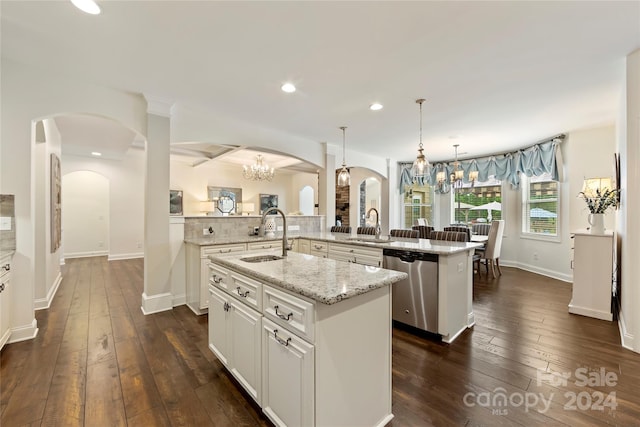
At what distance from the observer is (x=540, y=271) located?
214 inches

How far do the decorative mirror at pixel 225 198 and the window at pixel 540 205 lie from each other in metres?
7.64

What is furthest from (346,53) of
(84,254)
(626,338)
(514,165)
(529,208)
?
(84,254)

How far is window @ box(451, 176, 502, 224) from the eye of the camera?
6.49 m

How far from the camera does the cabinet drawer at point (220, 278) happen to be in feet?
6.41

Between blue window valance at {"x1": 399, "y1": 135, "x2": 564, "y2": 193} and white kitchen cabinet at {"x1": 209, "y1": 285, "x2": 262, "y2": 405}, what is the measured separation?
4238 mm

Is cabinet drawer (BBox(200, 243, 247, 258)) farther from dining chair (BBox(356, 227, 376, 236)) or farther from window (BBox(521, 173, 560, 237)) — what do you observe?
window (BBox(521, 173, 560, 237))

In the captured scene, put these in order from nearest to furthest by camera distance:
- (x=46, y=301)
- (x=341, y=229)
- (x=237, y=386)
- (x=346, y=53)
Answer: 1. (x=237, y=386)
2. (x=346, y=53)
3. (x=46, y=301)
4. (x=341, y=229)

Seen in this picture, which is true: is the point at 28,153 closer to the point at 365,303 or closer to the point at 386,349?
the point at 365,303

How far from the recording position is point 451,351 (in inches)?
95.2

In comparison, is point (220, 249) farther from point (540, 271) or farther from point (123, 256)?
point (540, 271)

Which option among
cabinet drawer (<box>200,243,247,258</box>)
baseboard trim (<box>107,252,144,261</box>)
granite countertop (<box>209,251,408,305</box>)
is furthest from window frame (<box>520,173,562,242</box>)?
baseboard trim (<box>107,252,144,261</box>)

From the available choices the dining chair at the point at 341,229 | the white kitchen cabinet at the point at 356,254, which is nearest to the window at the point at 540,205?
the dining chair at the point at 341,229

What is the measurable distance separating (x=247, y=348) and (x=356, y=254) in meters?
1.87

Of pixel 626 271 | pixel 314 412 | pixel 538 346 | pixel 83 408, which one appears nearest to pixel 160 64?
pixel 83 408
